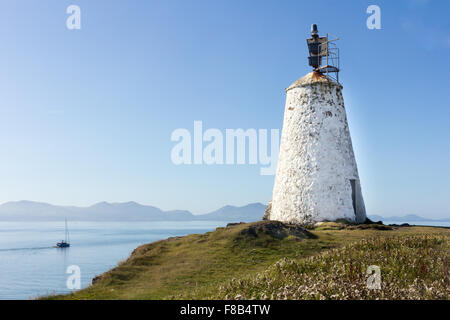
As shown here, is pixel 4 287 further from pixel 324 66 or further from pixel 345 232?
pixel 324 66

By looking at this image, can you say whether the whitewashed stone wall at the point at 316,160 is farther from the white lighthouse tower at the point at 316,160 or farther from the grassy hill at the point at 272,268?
the grassy hill at the point at 272,268

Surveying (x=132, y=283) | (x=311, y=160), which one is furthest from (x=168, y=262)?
(x=311, y=160)

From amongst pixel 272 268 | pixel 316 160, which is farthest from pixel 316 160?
pixel 272 268

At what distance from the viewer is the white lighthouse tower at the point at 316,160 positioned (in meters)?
30.6

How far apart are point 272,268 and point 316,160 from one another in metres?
18.5

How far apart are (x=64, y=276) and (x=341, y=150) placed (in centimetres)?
3249

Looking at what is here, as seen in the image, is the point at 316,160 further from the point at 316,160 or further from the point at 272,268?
the point at 272,268

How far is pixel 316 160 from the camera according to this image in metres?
31.0

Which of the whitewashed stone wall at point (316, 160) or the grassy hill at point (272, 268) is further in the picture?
the whitewashed stone wall at point (316, 160)

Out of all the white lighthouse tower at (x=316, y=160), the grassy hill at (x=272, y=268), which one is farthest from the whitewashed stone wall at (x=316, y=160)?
the grassy hill at (x=272, y=268)

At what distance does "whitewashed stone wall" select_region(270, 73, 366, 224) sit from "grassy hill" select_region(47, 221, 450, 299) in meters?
5.75

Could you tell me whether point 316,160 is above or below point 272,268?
above
